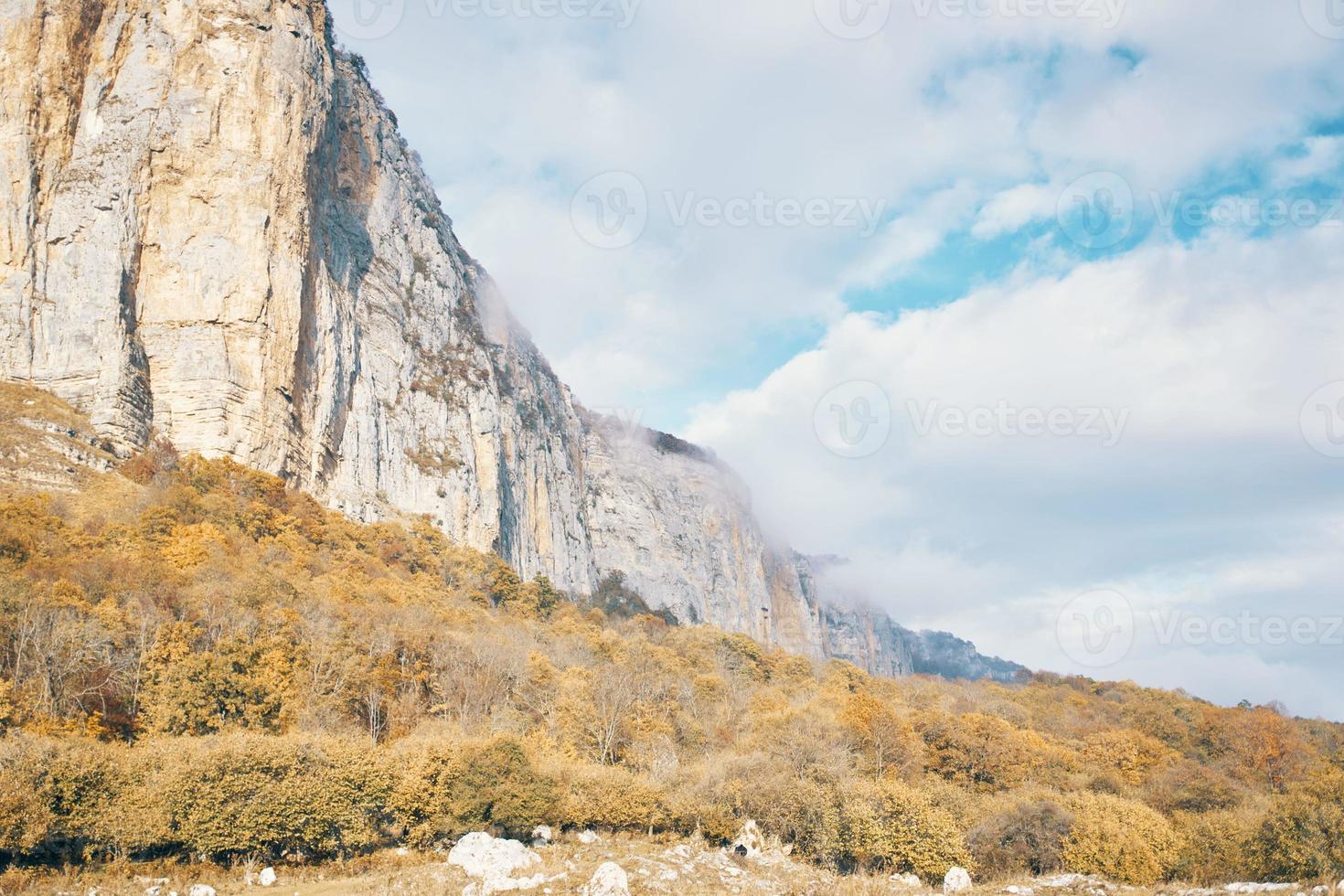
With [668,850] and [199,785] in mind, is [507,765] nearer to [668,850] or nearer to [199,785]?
[668,850]

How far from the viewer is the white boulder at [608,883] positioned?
958 inches

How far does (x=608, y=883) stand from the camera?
24.6m

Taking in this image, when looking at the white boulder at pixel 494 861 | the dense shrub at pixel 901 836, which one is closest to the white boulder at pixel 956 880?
the dense shrub at pixel 901 836

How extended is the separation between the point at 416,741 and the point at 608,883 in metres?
15.7

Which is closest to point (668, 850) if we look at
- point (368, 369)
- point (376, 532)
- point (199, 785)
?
point (199, 785)

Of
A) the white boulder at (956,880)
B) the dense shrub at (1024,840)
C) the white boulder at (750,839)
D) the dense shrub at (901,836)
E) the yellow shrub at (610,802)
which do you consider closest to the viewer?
the white boulder at (956,880)

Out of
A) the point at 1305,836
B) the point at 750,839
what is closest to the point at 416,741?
the point at 750,839

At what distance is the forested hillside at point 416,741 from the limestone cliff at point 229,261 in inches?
306

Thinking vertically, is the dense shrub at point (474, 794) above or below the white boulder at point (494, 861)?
above

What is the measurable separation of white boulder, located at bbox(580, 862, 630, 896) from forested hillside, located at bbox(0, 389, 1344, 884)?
33.3 feet

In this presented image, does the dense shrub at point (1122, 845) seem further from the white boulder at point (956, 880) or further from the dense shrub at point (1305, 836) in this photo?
the white boulder at point (956, 880)

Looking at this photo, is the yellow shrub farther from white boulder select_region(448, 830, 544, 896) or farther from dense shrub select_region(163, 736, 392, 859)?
dense shrub select_region(163, 736, 392, 859)

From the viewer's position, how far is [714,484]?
173 m

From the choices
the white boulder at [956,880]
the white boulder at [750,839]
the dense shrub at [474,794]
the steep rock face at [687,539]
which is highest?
the steep rock face at [687,539]
